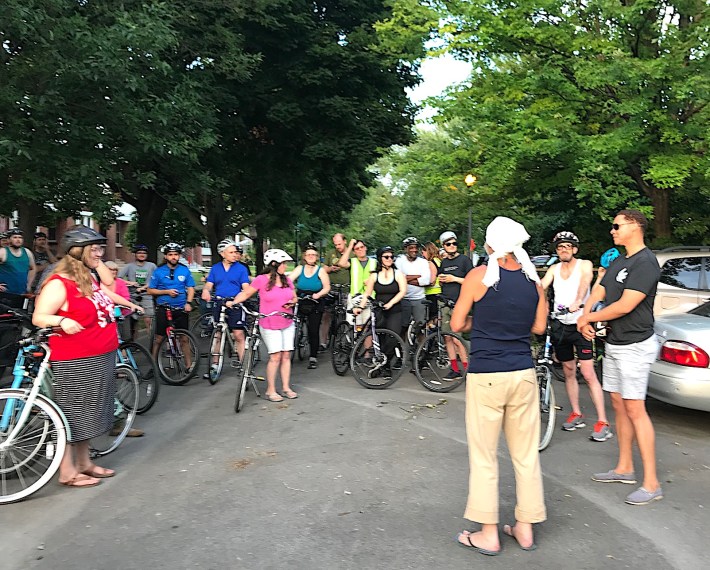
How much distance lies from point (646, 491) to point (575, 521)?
701 mm

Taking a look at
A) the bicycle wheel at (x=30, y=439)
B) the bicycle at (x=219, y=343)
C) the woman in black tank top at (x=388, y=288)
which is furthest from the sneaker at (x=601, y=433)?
the bicycle wheel at (x=30, y=439)

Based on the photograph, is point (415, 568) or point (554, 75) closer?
point (415, 568)

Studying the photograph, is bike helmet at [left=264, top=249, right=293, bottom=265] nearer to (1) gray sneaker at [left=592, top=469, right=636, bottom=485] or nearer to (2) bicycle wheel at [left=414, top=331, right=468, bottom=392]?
(2) bicycle wheel at [left=414, top=331, right=468, bottom=392]

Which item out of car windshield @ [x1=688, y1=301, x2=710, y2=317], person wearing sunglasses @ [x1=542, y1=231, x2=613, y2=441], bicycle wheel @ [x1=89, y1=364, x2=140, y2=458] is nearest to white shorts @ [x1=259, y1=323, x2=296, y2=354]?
bicycle wheel @ [x1=89, y1=364, x2=140, y2=458]

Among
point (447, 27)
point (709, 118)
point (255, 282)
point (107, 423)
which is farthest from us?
point (447, 27)

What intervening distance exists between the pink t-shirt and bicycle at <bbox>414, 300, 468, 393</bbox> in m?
1.85

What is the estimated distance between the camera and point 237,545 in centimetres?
372

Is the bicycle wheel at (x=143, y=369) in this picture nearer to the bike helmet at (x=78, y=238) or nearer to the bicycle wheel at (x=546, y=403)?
the bike helmet at (x=78, y=238)

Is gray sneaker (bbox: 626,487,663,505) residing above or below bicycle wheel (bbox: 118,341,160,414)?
below

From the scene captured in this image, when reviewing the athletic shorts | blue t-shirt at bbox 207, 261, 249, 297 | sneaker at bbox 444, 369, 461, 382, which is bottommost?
sneaker at bbox 444, 369, 461, 382

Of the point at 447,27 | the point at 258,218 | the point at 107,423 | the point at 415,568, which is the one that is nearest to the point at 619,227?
the point at 415,568

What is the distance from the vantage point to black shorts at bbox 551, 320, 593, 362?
6129mm

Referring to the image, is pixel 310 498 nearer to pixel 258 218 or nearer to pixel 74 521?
pixel 74 521

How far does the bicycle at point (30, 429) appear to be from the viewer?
4398 mm
